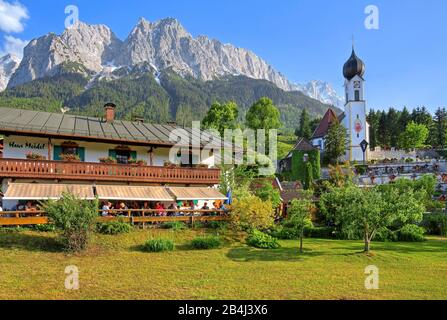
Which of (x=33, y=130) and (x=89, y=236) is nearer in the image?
(x=89, y=236)

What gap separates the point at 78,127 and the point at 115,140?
3759mm

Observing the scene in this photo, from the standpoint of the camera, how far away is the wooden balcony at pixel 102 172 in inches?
877

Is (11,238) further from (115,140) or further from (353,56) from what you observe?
(353,56)

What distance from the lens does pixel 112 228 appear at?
20156 millimetres

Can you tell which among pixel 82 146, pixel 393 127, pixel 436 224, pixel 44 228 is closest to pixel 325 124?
pixel 393 127

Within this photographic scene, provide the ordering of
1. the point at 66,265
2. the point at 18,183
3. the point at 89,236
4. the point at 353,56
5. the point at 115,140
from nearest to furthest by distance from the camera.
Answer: the point at 66,265, the point at 89,236, the point at 18,183, the point at 115,140, the point at 353,56

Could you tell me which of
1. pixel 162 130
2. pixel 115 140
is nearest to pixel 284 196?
pixel 162 130

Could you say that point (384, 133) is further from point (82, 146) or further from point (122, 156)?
point (82, 146)

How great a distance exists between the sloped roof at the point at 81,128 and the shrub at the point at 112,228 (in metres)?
7.64

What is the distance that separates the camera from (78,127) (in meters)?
27.5

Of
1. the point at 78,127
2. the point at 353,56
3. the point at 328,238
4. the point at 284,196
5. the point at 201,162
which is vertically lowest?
the point at 328,238

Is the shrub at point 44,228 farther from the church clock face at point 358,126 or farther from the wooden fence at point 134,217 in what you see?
the church clock face at point 358,126

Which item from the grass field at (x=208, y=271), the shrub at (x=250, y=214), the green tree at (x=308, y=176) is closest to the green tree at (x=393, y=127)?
the green tree at (x=308, y=176)

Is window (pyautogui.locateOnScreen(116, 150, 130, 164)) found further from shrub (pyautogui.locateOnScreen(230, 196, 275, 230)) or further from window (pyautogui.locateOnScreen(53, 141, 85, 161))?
shrub (pyautogui.locateOnScreen(230, 196, 275, 230))
